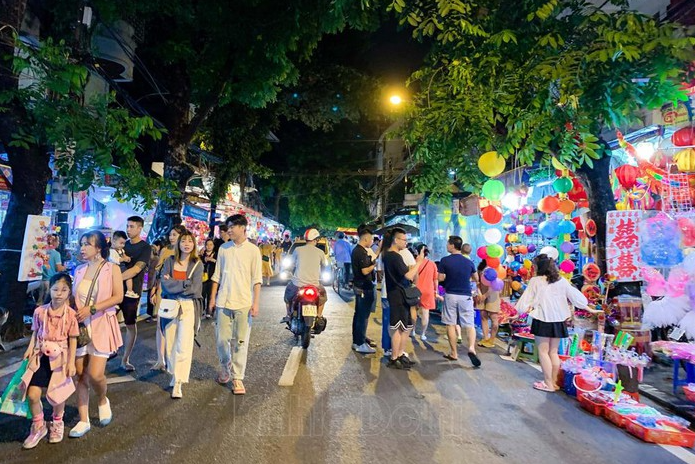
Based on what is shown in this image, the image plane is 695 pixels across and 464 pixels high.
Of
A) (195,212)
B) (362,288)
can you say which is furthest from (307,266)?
(195,212)

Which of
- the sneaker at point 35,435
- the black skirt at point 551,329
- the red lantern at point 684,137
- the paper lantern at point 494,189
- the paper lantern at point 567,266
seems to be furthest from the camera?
the paper lantern at point 494,189

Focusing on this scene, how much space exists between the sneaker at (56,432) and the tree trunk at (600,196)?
28.6ft

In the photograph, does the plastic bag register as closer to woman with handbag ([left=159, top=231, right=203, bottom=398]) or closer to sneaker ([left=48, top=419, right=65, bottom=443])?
sneaker ([left=48, top=419, right=65, bottom=443])

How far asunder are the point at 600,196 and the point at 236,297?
23.5ft

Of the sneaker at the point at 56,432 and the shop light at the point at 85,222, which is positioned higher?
the shop light at the point at 85,222

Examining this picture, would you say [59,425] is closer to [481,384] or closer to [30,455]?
[30,455]

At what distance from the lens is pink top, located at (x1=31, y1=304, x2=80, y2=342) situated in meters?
3.52

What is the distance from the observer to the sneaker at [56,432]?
362 cm

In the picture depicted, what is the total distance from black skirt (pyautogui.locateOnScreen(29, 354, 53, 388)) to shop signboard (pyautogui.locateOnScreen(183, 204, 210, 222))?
33.2 ft

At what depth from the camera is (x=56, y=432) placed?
12.0 ft

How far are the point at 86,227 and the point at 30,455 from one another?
9889 mm

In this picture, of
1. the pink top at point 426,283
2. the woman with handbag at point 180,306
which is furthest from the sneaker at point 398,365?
the woman with handbag at point 180,306

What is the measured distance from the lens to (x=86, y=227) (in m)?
11.8

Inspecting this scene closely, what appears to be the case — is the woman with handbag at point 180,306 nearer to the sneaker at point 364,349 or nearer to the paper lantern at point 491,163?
the sneaker at point 364,349
